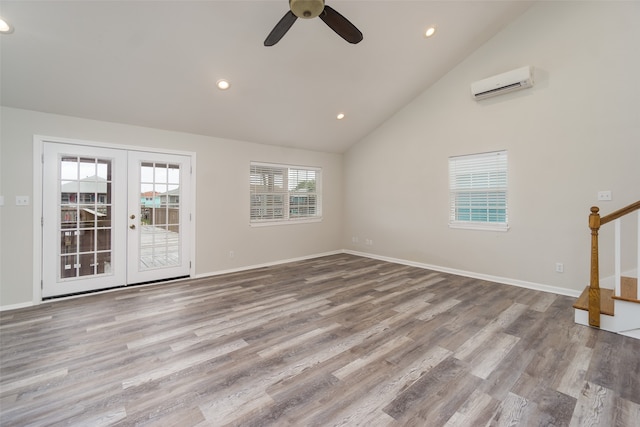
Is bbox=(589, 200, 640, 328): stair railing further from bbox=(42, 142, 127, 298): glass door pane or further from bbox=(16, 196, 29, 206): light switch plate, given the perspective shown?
bbox=(16, 196, 29, 206): light switch plate

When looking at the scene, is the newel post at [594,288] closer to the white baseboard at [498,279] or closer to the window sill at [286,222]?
the white baseboard at [498,279]

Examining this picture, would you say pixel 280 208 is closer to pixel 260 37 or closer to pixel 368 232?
pixel 368 232

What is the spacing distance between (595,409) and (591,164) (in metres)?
3.13

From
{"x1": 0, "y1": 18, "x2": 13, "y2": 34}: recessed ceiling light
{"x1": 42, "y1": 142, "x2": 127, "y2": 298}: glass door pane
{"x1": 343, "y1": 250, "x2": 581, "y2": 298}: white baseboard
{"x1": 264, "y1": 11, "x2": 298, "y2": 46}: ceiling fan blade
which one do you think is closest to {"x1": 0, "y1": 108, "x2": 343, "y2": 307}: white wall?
{"x1": 42, "y1": 142, "x2": 127, "y2": 298}: glass door pane

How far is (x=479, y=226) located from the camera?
15.0 feet

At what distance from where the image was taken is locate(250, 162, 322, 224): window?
5.52m

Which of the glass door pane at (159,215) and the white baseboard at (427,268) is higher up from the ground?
the glass door pane at (159,215)

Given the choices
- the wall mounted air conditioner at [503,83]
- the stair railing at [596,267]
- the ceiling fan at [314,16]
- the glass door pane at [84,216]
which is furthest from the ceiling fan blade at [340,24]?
the glass door pane at [84,216]

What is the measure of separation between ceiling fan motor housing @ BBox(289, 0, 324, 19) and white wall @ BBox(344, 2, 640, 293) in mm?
2583

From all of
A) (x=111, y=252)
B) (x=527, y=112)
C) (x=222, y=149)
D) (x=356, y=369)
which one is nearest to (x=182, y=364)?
(x=356, y=369)

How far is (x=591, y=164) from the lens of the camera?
3564 mm

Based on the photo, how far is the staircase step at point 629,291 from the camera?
2.65 meters

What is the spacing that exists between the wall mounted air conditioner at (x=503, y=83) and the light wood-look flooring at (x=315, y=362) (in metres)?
2.94

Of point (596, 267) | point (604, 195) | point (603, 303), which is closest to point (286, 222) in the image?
point (596, 267)
